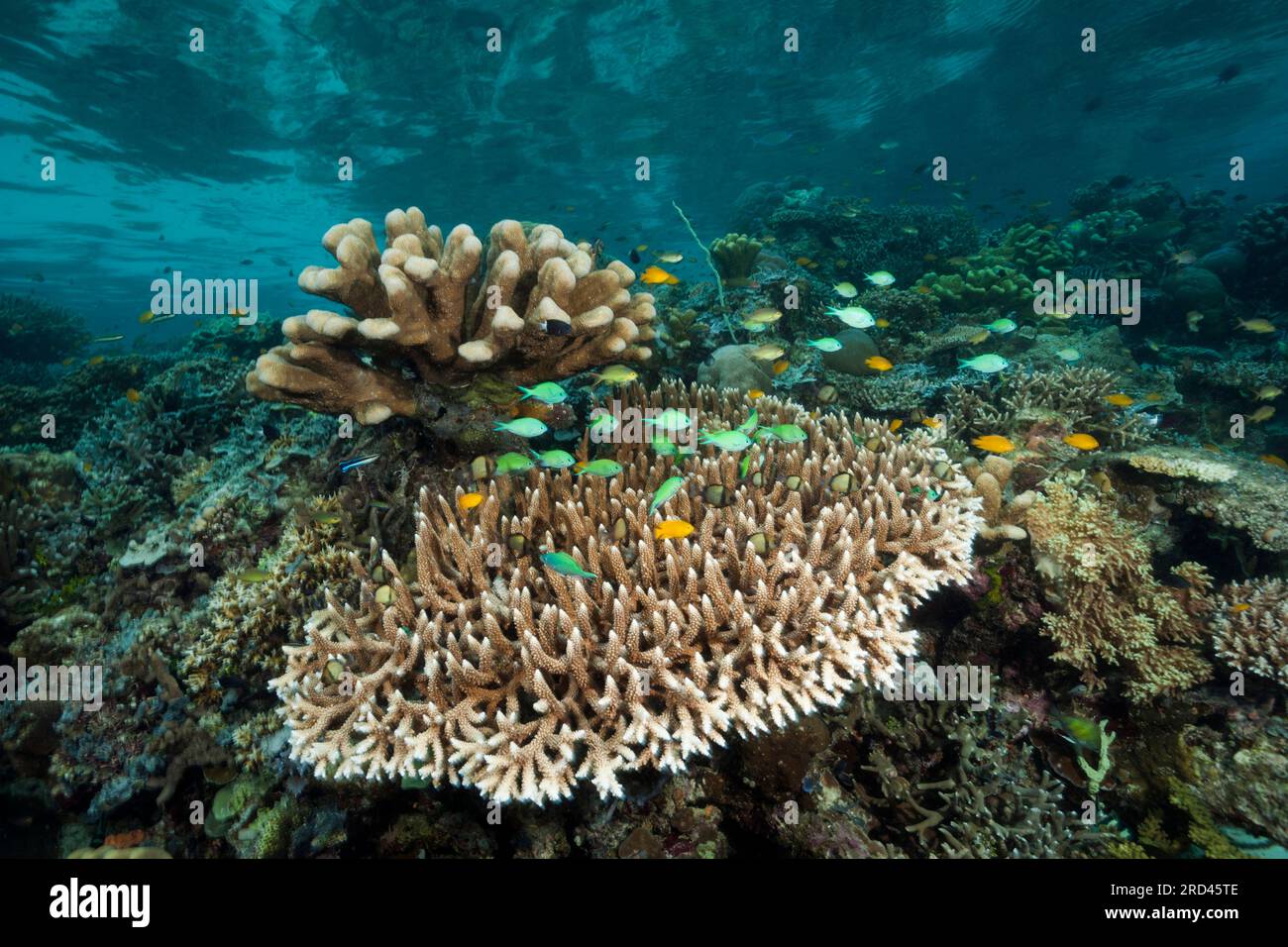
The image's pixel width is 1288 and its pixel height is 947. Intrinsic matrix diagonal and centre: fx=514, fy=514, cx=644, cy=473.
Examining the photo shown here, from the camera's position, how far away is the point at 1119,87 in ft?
106

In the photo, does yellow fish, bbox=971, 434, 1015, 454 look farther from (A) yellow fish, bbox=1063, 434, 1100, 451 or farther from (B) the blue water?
(B) the blue water

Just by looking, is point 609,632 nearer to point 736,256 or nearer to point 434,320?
point 434,320

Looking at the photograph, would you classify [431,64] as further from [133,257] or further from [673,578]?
[133,257]

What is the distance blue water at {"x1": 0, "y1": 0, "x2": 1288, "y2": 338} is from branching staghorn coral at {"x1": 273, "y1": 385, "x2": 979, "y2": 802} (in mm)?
21000

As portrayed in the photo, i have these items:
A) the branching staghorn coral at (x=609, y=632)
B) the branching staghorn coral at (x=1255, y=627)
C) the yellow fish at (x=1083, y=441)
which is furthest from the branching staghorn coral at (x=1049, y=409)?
the branching staghorn coral at (x=609, y=632)

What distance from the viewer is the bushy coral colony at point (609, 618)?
2795 millimetres

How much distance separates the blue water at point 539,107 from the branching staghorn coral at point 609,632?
68.9 feet

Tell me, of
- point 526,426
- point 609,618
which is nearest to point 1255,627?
point 609,618

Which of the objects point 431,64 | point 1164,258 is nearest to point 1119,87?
point 1164,258

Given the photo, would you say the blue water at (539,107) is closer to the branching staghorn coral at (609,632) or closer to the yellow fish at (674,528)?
the branching staghorn coral at (609,632)

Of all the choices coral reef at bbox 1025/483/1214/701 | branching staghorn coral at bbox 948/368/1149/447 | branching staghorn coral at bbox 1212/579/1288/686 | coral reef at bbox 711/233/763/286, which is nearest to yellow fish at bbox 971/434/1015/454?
coral reef at bbox 1025/483/1214/701

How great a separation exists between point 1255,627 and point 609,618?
14.7ft
